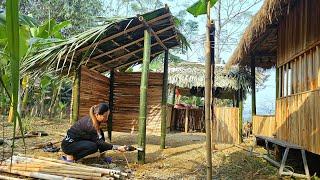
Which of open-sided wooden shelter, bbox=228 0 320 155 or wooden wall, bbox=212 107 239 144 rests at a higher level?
open-sided wooden shelter, bbox=228 0 320 155

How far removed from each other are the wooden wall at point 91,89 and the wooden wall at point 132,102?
0.41m

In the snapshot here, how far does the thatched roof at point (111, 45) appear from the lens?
611 cm

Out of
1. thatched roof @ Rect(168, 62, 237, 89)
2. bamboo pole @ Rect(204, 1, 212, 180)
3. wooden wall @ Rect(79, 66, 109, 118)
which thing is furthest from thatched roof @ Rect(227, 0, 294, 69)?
wooden wall @ Rect(79, 66, 109, 118)

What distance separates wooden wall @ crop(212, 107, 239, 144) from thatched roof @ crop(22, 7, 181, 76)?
3.67 m

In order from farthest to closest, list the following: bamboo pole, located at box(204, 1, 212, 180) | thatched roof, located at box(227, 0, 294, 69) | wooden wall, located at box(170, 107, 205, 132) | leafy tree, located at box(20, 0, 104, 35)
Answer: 1. wooden wall, located at box(170, 107, 205, 132)
2. leafy tree, located at box(20, 0, 104, 35)
3. thatched roof, located at box(227, 0, 294, 69)
4. bamboo pole, located at box(204, 1, 212, 180)

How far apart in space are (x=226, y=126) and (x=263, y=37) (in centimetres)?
361

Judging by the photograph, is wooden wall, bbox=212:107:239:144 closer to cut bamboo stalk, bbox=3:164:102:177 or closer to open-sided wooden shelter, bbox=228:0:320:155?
open-sided wooden shelter, bbox=228:0:320:155

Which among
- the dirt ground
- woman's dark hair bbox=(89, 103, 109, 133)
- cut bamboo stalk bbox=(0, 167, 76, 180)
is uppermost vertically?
woman's dark hair bbox=(89, 103, 109, 133)

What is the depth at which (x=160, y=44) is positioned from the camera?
8.18 meters

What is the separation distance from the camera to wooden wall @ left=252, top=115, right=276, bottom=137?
9.38 metres

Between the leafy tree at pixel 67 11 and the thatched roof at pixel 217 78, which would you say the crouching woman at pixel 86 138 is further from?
the leafy tree at pixel 67 11

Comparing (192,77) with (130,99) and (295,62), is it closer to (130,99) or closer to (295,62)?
(130,99)

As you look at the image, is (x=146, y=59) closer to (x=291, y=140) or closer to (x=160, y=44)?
(x=160, y=44)

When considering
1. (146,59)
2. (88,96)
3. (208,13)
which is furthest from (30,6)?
(208,13)
